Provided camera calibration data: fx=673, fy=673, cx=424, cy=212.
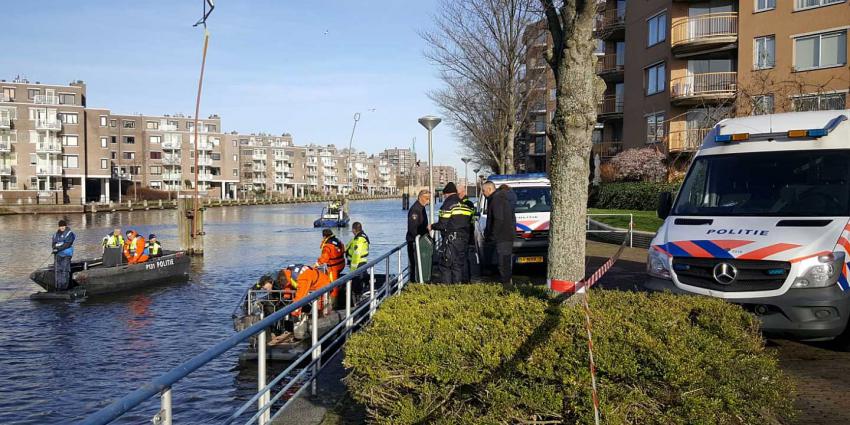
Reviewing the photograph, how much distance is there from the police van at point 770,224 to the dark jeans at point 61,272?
1953cm

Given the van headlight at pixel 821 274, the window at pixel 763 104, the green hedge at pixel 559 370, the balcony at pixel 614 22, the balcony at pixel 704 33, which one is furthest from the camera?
the balcony at pixel 614 22

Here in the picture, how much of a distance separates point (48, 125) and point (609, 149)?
78299 millimetres

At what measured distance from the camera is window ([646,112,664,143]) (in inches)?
1492

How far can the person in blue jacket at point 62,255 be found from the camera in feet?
70.3

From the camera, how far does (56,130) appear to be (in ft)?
300

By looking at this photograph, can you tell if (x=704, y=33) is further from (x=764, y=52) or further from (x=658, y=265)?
(x=658, y=265)

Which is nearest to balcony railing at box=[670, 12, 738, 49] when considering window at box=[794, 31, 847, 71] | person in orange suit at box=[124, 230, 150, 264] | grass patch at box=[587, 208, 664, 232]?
window at box=[794, 31, 847, 71]

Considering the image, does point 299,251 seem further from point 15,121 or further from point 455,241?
point 15,121

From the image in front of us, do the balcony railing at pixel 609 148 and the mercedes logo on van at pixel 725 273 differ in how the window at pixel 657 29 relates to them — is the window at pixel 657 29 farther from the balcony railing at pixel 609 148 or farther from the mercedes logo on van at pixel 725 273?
the mercedes logo on van at pixel 725 273

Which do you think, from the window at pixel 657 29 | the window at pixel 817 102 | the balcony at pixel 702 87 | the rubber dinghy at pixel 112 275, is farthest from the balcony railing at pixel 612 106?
the rubber dinghy at pixel 112 275

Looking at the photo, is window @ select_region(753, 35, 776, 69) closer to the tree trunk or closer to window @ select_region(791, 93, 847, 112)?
window @ select_region(791, 93, 847, 112)

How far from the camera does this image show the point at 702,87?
35.7 metres

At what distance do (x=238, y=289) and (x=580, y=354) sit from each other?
21545 millimetres

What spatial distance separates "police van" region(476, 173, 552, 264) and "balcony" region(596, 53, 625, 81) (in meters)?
30.1
